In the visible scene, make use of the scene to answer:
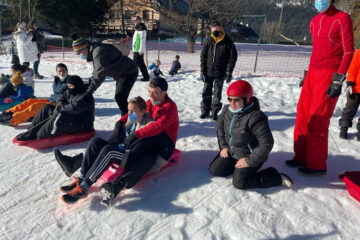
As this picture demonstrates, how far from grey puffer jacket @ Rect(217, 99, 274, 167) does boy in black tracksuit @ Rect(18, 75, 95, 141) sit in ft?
6.42

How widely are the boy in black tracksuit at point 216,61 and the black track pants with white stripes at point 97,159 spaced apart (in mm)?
2502

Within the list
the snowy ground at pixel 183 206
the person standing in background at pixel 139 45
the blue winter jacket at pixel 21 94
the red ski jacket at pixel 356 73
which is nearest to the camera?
the snowy ground at pixel 183 206

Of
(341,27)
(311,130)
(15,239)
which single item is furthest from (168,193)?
(341,27)

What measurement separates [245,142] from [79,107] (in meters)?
2.27

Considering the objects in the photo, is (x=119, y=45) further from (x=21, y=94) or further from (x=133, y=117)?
(x=21, y=94)

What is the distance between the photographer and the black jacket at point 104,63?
3.83m

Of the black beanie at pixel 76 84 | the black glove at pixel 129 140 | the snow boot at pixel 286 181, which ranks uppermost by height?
the black beanie at pixel 76 84

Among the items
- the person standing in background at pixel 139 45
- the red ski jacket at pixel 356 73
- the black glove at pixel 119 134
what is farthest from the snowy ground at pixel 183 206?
the person standing in background at pixel 139 45

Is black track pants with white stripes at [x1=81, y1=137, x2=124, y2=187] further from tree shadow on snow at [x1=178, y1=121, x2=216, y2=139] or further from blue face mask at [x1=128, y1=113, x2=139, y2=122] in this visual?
tree shadow on snow at [x1=178, y1=121, x2=216, y2=139]

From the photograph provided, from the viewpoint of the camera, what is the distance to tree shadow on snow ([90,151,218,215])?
2.54 m

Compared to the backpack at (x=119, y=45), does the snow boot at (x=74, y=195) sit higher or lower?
lower

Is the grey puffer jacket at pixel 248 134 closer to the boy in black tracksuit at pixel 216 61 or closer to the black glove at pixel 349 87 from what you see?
the boy in black tracksuit at pixel 216 61

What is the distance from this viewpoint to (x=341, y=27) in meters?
2.69

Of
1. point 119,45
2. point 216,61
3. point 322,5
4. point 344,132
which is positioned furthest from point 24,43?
point 344,132
